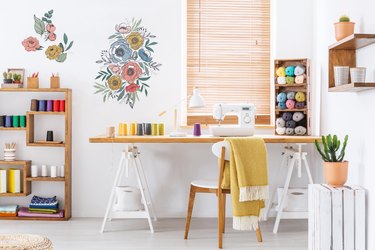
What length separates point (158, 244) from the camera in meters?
4.15

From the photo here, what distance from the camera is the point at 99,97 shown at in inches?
201

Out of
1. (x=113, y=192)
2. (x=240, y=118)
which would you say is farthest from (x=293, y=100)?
(x=113, y=192)

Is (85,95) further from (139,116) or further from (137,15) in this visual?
(137,15)

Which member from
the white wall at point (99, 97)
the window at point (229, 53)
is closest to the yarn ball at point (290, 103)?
the window at point (229, 53)

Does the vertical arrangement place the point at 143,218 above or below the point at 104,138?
below

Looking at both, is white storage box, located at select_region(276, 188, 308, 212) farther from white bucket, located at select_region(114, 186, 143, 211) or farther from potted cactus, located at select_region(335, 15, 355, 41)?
potted cactus, located at select_region(335, 15, 355, 41)

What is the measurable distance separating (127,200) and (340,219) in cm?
183

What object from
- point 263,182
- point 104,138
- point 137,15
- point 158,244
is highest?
point 137,15

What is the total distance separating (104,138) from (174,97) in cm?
91

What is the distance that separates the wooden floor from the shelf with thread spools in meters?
0.80

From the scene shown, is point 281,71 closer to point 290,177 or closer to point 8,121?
point 290,177

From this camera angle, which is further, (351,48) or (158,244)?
(158,244)

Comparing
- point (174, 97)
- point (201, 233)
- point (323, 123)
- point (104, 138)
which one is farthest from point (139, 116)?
point (323, 123)

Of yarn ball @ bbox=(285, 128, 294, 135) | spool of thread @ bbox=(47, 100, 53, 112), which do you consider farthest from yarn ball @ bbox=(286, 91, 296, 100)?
spool of thread @ bbox=(47, 100, 53, 112)
